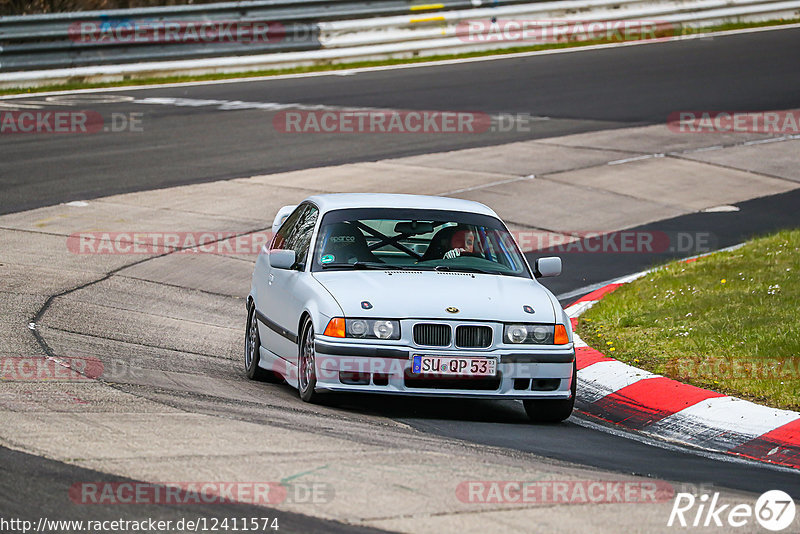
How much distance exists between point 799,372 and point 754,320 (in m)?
1.39

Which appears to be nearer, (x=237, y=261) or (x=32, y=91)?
(x=237, y=261)

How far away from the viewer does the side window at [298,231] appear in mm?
9298

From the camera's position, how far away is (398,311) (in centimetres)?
791

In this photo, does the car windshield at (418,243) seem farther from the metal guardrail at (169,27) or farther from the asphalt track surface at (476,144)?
the metal guardrail at (169,27)

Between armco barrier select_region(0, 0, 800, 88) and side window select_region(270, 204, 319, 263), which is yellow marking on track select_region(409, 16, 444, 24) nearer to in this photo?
armco barrier select_region(0, 0, 800, 88)

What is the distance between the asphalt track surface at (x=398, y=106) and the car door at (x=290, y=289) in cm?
732

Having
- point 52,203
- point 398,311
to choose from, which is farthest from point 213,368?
point 52,203

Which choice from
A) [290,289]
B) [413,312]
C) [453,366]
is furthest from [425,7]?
[453,366]

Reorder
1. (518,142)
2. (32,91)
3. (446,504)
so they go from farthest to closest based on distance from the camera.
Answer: (32,91)
(518,142)
(446,504)

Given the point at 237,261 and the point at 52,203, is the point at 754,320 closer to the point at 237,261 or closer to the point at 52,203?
the point at 237,261

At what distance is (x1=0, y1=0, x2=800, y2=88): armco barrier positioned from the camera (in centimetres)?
2545

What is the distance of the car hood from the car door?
0.91ft

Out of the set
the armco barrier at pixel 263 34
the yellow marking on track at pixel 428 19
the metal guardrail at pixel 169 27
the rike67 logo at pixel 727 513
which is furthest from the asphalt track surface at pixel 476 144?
the yellow marking on track at pixel 428 19

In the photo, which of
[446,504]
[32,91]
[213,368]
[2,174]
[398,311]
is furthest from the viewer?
[32,91]
